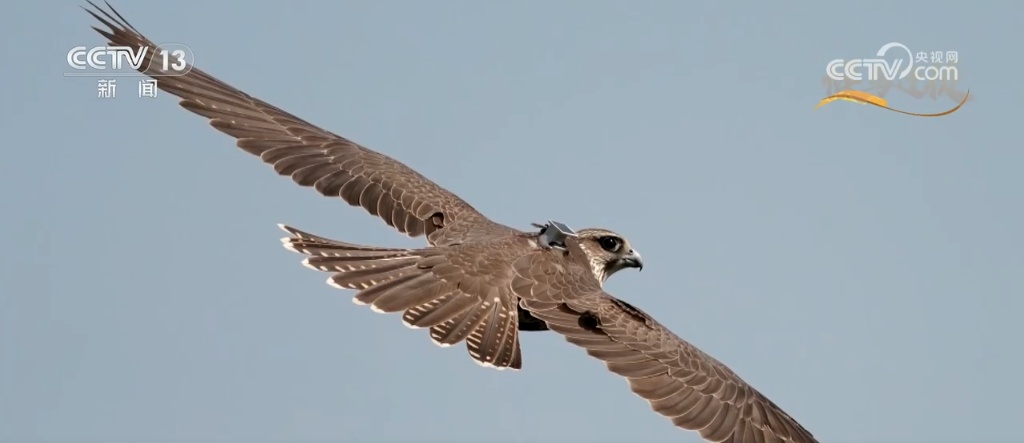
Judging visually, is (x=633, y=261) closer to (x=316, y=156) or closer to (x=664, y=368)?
(x=664, y=368)

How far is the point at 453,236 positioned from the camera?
12.2m

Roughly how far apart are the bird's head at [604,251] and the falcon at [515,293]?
0.04ft

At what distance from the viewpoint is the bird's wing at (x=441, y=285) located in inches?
415

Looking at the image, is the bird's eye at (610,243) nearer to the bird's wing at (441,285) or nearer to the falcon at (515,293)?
the falcon at (515,293)

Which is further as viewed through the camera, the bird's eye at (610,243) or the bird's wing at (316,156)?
the bird's wing at (316,156)

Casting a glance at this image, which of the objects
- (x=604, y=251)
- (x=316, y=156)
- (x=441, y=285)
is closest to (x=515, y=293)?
(x=441, y=285)

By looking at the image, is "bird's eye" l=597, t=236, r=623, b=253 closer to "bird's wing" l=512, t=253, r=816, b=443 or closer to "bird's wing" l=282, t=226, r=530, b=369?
"bird's wing" l=282, t=226, r=530, b=369

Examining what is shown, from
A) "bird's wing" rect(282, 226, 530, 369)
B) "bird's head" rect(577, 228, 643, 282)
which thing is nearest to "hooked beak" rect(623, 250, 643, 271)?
"bird's head" rect(577, 228, 643, 282)

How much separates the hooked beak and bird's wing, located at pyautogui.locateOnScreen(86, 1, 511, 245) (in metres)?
1.33

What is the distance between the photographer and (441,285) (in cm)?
1087

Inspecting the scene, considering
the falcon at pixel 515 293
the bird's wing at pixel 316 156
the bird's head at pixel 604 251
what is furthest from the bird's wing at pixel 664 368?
the bird's wing at pixel 316 156

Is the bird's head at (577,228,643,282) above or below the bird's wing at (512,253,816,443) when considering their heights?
above

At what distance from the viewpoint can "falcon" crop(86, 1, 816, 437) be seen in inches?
400

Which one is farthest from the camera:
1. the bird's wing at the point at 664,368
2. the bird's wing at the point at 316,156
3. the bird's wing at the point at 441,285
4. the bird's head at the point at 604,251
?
the bird's wing at the point at 316,156
